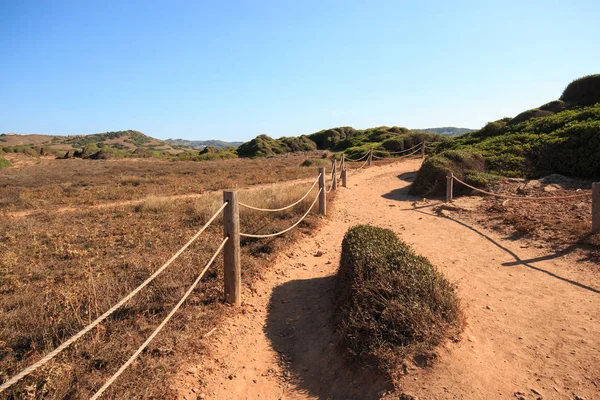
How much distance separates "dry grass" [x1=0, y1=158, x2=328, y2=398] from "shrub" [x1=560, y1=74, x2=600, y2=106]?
50.0 feet

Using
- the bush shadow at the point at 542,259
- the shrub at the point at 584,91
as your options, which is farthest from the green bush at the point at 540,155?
the bush shadow at the point at 542,259

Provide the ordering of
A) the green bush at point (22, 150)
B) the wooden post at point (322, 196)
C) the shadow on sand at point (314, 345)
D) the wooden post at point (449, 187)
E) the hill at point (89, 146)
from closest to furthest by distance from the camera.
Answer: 1. the shadow on sand at point (314, 345)
2. the wooden post at point (322, 196)
3. the wooden post at point (449, 187)
4. the green bush at point (22, 150)
5. the hill at point (89, 146)

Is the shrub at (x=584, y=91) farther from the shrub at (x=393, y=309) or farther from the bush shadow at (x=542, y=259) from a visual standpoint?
the shrub at (x=393, y=309)

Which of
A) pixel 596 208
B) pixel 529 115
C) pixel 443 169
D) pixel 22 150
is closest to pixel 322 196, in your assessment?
pixel 443 169

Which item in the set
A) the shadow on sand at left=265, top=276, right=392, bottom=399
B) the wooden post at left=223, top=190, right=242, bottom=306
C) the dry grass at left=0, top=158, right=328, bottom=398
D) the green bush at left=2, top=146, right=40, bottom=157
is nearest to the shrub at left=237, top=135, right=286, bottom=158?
the green bush at left=2, top=146, right=40, bottom=157

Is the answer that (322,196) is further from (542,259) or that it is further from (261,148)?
(261,148)

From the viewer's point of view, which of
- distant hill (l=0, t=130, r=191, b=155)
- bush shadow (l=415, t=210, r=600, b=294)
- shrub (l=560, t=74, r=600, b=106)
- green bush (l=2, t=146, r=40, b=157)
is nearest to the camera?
bush shadow (l=415, t=210, r=600, b=294)

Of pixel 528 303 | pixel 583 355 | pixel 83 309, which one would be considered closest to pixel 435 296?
pixel 583 355

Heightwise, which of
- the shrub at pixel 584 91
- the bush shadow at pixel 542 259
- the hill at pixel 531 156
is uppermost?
the shrub at pixel 584 91

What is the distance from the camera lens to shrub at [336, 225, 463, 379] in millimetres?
3258

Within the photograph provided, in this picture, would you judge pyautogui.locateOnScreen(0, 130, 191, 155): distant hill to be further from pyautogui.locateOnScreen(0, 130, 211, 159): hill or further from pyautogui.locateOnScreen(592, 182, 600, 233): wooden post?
pyautogui.locateOnScreen(592, 182, 600, 233): wooden post

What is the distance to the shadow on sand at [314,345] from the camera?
3.18m

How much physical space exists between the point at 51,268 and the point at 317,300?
4157 millimetres

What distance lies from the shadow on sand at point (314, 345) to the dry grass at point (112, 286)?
667 millimetres
